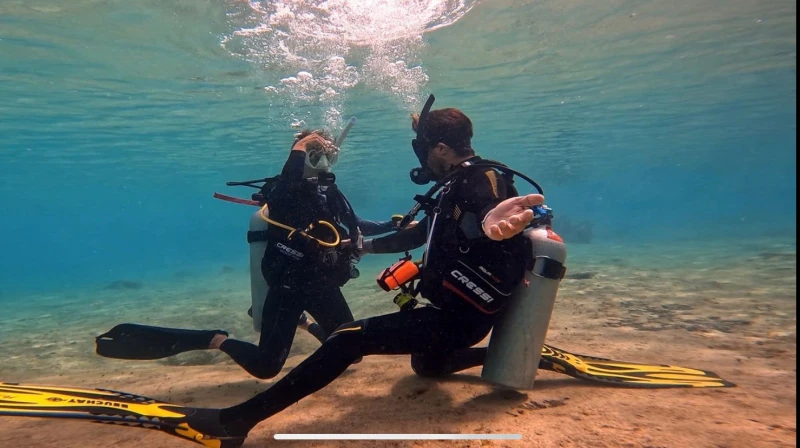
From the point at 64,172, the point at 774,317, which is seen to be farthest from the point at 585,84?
the point at 64,172

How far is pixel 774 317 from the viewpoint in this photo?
23.3ft

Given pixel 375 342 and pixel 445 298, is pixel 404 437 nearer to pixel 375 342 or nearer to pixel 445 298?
pixel 375 342

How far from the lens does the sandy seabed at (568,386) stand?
9.44 ft

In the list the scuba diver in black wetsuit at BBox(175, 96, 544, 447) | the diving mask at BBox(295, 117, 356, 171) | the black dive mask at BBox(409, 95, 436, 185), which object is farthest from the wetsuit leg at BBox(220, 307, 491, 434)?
the diving mask at BBox(295, 117, 356, 171)

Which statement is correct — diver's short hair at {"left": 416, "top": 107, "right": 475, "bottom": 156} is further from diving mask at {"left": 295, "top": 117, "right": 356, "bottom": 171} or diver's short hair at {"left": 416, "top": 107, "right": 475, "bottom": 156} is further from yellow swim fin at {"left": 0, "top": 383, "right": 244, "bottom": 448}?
yellow swim fin at {"left": 0, "top": 383, "right": 244, "bottom": 448}

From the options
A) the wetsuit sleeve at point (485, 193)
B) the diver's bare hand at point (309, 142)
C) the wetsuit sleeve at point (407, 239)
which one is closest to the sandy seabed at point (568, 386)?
the wetsuit sleeve at point (407, 239)

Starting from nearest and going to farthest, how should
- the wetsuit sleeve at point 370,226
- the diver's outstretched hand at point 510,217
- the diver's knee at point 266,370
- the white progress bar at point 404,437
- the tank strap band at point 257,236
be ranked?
the white progress bar at point 404,437 < the diver's outstretched hand at point 510,217 < the diver's knee at point 266,370 < the tank strap band at point 257,236 < the wetsuit sleeve at point 370,226

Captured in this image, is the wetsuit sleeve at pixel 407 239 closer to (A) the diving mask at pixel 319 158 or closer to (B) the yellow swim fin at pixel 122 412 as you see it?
(A) the diving mask at pixel 319 158

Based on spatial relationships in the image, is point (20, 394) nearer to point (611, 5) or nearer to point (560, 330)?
point (560, 330)

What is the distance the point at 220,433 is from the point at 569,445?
2434mm

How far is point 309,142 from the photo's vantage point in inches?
197

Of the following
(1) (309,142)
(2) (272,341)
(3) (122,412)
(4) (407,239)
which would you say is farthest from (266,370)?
(1) (309,142)

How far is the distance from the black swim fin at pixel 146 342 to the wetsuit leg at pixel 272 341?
41 centimetres

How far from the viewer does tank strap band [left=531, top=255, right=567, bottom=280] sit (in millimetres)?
3387
